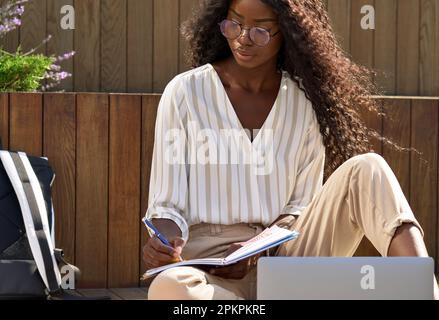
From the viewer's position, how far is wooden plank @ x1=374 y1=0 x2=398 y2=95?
5.63 m

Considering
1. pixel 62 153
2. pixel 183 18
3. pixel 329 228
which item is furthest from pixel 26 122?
pixel 329 228

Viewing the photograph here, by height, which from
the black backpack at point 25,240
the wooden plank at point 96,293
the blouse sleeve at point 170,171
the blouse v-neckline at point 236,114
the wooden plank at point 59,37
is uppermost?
the wooden plank at point 59,37

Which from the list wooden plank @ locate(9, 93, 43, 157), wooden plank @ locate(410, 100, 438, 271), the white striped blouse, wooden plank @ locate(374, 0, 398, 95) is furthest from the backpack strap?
wooden plank @ locate(374, 0, 398, 95)

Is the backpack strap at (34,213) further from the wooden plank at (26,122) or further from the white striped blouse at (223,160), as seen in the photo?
the white striped blouse at (223,160)

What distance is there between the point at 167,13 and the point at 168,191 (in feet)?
8.38

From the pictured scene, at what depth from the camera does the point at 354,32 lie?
559 cm

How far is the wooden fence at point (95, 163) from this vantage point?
421 cm

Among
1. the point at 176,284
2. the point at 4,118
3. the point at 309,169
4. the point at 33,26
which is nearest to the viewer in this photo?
the point at 176,284

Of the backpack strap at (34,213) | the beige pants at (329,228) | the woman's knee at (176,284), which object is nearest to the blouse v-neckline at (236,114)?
the beige pants at (329,228)

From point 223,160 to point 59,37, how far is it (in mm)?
2491

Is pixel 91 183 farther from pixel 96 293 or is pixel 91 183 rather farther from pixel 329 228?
pixel 329 228

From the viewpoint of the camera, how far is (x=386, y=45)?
222 inches

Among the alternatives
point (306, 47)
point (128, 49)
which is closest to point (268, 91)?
point (306, 47)

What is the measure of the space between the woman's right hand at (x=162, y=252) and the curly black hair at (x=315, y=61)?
0.70 metres
